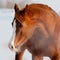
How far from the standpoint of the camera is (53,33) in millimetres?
511

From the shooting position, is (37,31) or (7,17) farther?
(7,17)

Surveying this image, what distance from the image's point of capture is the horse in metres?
0.47

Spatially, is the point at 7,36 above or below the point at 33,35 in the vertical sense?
below

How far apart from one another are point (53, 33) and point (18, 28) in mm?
106

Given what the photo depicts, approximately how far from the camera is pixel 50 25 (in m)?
0.50

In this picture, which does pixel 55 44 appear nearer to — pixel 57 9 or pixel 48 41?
pixel 48 41

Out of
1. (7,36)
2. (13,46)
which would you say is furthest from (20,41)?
(7,36)

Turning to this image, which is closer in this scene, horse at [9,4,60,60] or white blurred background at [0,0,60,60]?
horse at [9,4,60,60]

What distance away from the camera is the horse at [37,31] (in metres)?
0.47

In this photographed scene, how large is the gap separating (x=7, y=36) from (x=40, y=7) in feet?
1.16

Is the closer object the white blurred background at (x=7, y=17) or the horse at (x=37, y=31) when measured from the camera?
the horse at (x=37, y=31)

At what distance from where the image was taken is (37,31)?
497 millimetres

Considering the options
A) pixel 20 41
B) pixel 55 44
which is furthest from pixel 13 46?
pixel 55 44

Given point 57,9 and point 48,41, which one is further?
point 57,9
